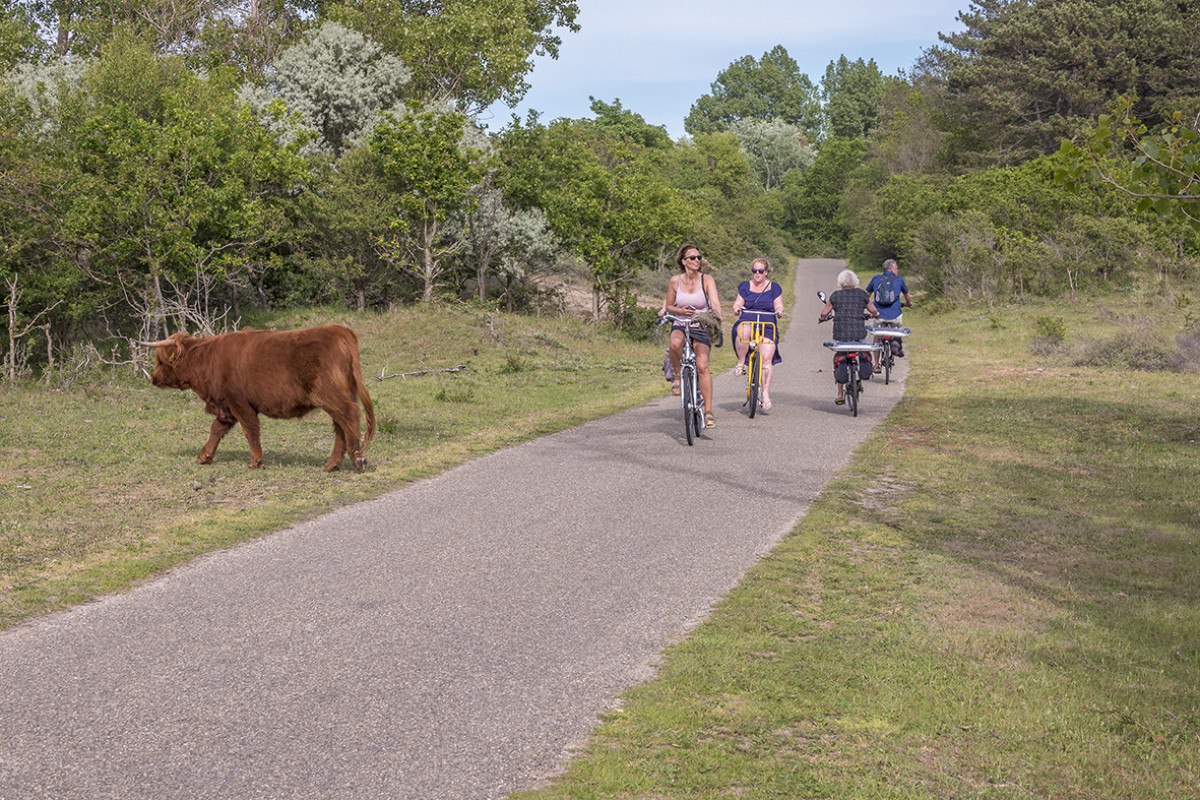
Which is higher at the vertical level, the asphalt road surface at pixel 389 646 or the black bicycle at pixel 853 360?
the black bicycle at pixel 853 360

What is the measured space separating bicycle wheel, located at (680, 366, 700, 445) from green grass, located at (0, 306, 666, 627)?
2.11m

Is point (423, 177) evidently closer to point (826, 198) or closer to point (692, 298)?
point (692, 298)

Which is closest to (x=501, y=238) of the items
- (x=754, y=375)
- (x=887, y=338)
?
(x=887, y=338)

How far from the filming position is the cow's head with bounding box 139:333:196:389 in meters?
11.4

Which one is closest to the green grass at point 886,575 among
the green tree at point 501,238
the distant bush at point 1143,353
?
the distant bush at point 1143,353

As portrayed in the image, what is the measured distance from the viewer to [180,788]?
3959 mm

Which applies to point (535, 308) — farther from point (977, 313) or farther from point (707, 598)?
point (707, 598)

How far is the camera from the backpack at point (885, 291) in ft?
61.2

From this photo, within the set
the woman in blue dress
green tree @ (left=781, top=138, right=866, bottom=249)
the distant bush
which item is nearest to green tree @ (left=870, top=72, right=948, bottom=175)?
green tree @ (left=781, top=138, right=866, bottom=249)

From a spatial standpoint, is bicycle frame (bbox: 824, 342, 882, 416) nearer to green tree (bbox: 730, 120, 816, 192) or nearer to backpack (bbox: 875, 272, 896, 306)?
backpack (bbox: 875, 272, 896, 306)

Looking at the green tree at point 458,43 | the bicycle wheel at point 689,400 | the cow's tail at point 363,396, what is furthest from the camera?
the green tree at point 458,43

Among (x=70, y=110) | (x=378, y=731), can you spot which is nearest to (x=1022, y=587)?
(x=378, y=731)

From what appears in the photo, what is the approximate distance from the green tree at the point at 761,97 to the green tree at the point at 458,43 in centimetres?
14188

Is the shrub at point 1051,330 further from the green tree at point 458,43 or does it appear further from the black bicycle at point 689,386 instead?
the green tree at point 458,43
